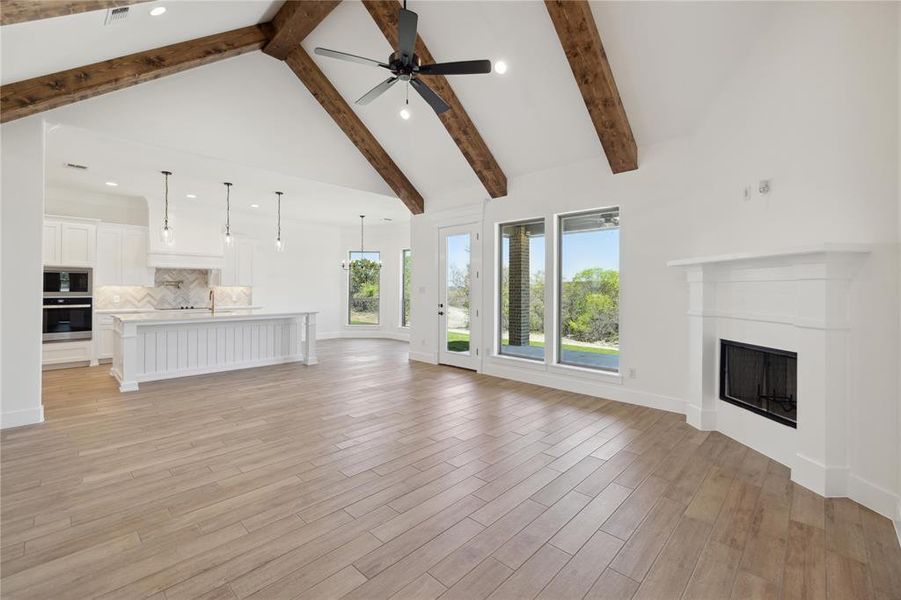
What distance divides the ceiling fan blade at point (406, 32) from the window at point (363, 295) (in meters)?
7.81

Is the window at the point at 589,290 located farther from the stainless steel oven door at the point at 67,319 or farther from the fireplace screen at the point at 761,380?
the stainless steel oven door at the point at 67,319

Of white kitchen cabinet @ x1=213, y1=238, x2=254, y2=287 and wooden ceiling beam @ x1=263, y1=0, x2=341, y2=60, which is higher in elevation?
wooden ceiling beam @ x1=263, y1=0, x2=341, y2=60

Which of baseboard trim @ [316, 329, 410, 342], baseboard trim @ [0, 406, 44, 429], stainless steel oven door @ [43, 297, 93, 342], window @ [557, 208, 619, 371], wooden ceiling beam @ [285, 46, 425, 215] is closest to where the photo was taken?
baseboard trim @ [0, 406, 44, 429]

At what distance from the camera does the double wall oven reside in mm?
6277

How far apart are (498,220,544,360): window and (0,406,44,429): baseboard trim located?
17.6ft

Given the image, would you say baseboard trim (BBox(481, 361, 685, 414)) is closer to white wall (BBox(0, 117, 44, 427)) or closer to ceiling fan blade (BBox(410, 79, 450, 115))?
ceiling fan blade (BBox(410, 79, 450, 115))

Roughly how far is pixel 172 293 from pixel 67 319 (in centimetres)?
173

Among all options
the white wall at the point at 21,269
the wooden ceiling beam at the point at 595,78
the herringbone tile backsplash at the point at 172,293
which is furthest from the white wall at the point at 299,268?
the wooden ceiling beam at the point at 595,78

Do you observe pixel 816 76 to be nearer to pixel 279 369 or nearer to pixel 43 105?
pixel 43 105

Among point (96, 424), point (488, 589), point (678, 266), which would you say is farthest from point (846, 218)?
point (96, 424)

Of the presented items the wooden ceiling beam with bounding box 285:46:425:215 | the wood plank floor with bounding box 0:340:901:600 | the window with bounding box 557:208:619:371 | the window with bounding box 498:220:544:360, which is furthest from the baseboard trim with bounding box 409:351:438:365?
the wood plank floor with bounding box 0:340:901:600

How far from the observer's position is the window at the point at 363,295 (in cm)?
1090

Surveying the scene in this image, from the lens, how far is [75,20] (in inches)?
120

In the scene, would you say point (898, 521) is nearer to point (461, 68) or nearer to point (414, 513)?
point (414, 513)
